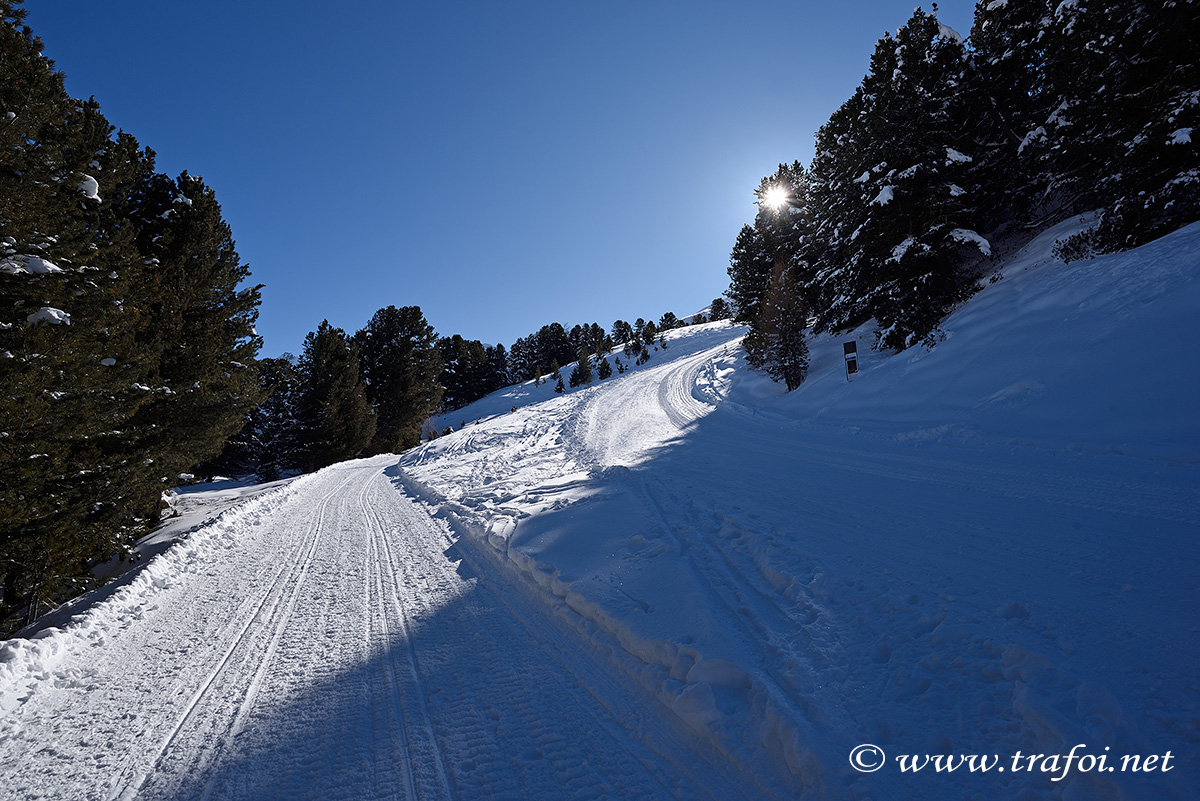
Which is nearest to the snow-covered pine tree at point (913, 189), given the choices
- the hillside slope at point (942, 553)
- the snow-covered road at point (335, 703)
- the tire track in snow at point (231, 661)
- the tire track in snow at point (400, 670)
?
the hillside slope at point (942, 553)

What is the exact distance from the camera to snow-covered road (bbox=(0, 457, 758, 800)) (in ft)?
8.11

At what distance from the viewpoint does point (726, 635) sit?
10.4 ft

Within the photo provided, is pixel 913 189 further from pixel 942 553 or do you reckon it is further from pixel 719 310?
pixel 719 310

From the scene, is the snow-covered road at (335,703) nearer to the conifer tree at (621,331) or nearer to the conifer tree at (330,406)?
the conifer tree at (330,406)

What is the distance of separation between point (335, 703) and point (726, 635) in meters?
2.90

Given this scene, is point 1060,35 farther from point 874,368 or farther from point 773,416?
point 773,416

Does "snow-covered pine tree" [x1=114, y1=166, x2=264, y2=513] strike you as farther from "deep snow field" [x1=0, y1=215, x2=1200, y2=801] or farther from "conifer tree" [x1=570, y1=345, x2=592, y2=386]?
"conifer tree" [x1=570, y1=345, x2=592, y2=386]

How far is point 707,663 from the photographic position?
284cm

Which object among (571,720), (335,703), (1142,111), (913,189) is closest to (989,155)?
(913,189)

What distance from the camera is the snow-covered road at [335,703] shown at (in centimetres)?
247

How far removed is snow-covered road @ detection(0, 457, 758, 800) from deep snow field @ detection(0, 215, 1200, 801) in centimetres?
2

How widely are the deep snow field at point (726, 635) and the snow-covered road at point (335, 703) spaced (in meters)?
Answer: 0.02

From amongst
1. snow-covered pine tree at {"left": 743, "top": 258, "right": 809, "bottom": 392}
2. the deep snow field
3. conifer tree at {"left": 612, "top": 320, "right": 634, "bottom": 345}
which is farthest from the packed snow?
conifer tree at {"left": 612, "top": 320, "right": 634, "bottom": 345}

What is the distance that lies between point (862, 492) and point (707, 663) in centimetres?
394
